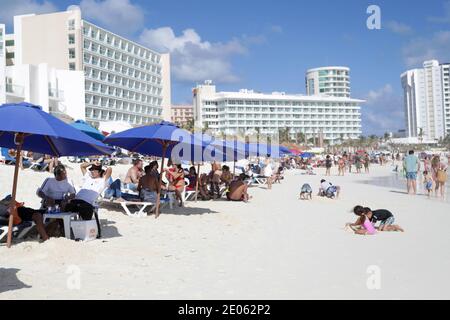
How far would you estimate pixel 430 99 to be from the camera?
532ft

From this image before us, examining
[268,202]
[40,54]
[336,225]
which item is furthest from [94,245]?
[40,54]

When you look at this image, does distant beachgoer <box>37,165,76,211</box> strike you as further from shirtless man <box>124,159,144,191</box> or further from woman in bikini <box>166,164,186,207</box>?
woman in bikini <box>166,164,186,207</box>

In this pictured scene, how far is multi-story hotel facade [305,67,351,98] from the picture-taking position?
176 meters

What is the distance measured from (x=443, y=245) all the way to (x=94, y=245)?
5132 mm

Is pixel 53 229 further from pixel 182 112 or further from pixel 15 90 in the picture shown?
pixel 182 112

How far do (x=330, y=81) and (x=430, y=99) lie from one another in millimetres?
37215

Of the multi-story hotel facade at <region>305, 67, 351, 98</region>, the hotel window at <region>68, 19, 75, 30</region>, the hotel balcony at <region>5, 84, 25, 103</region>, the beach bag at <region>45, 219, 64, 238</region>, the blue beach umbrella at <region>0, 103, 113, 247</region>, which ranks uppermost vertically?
the multi-story hotel facade at <region>305, 67, 351, 98</region>

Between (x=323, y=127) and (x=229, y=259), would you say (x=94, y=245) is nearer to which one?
(x=229, y=259)

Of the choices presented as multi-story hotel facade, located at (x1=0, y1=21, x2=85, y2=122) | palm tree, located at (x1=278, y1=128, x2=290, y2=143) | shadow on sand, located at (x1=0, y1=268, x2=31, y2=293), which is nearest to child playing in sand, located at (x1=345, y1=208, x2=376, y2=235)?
shadow on sand, located at (x1=0, y1=268, x2=31, y2=293)

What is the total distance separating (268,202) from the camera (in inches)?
508

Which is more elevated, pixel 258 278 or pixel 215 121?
pixel 215 121

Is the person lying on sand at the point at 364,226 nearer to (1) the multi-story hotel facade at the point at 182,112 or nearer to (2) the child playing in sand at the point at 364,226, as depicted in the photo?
(2) the child playing in sand at the point at 364,226

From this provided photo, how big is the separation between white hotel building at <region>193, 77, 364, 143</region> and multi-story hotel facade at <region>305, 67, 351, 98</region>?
109 feet

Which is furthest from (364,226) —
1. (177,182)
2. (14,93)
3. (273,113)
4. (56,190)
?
(273,113)
